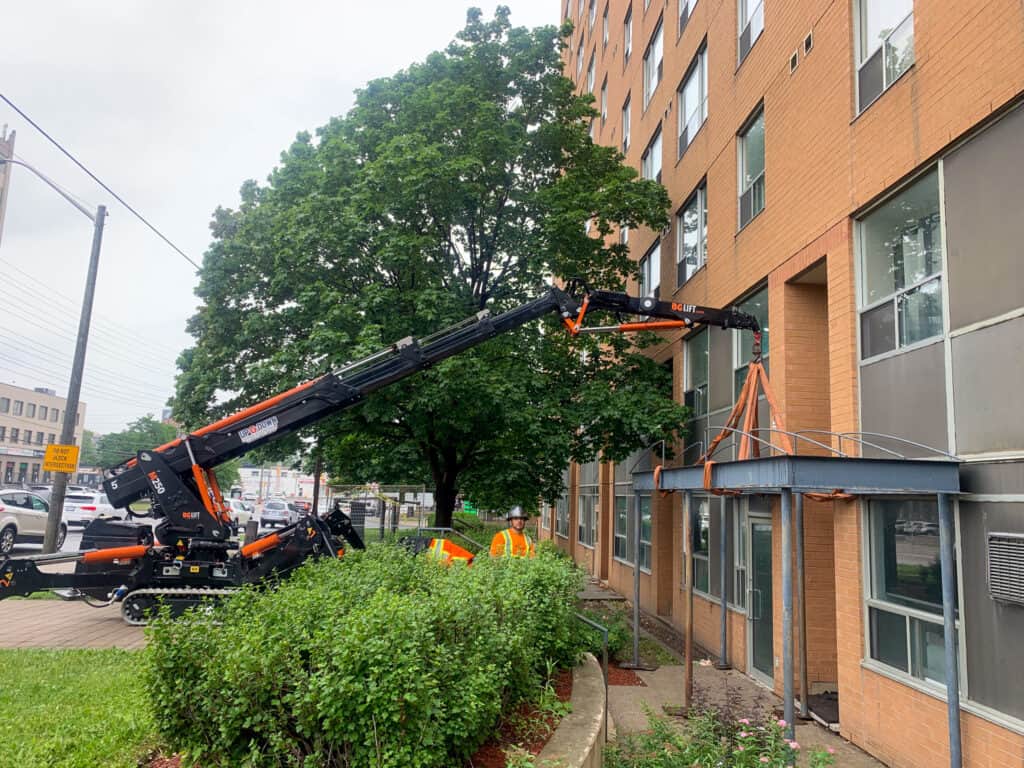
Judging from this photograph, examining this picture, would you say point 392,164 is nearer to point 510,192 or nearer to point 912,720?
point 510,192

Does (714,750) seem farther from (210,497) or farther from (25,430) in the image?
(25,430)

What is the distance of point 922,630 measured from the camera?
6.45 metres

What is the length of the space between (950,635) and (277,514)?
141ft

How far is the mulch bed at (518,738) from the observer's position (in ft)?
14.2

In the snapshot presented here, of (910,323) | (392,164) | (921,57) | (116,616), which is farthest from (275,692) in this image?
(392,164)

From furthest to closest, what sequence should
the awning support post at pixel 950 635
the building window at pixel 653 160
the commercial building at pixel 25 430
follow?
the commercial building at pixel 25 430, the building window at pixel 653 160, the awning support post at pixel 950 635

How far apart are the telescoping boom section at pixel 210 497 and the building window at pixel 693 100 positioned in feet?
16.6

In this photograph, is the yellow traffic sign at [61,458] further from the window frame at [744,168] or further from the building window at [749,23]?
the building window at [749,23]

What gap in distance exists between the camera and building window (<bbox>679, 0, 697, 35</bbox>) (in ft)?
49.0

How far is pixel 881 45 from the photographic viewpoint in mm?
7664

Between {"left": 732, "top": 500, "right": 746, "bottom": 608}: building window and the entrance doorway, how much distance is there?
35cm

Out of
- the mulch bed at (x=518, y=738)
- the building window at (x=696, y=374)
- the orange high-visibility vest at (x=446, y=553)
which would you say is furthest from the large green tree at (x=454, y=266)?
the mulch bed at (x=518, y=738)

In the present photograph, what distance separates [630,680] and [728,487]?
11.5 ft

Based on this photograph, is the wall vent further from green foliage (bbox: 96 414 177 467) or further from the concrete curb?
green foliage (bbox: 96 414 177 467)
